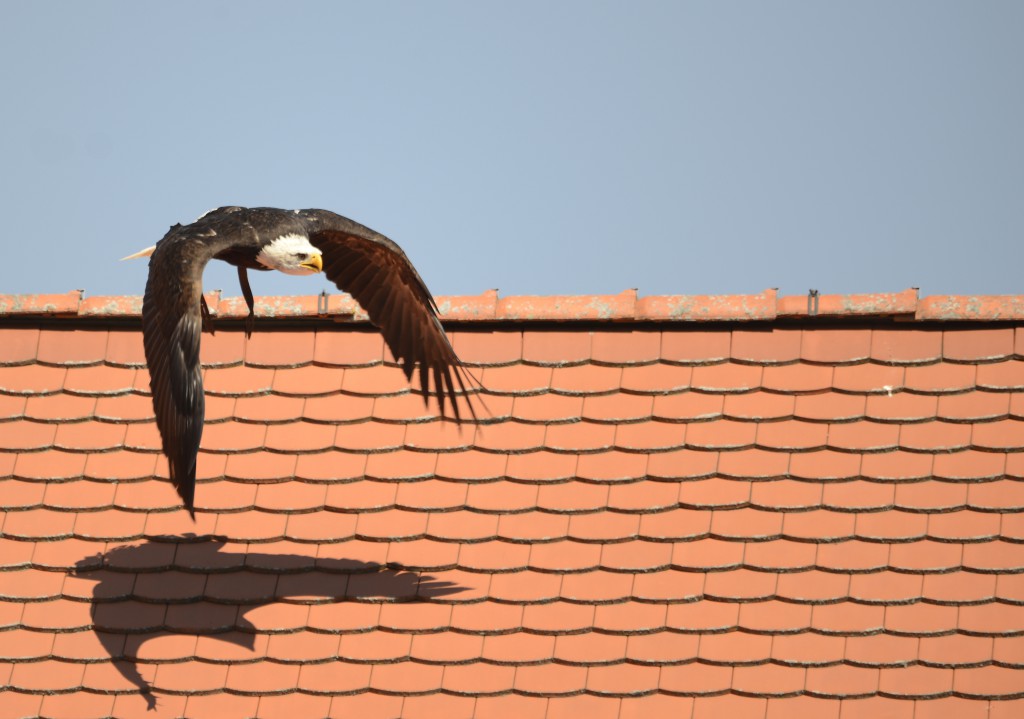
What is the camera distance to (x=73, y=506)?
504 centimetres

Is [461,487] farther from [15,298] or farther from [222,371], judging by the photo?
[15,298]

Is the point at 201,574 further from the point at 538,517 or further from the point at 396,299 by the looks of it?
the point at 396,299

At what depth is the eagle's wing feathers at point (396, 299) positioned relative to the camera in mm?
5363

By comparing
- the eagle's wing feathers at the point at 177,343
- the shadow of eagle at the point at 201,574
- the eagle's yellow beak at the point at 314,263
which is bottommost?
the shadow of eagle at the point at 201,574

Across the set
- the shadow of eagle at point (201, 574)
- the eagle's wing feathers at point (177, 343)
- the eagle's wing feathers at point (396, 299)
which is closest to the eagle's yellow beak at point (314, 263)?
the eagle's wing feathers at point (396, 299)

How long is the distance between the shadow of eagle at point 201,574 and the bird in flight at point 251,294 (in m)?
0.22

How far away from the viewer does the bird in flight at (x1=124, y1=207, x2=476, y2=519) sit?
4.70m

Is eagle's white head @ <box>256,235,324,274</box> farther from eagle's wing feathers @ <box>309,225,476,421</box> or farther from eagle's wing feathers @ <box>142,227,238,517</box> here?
eagle's wing feathers @ <box>142,227,238,517</box>

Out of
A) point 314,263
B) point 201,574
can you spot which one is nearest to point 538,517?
point 201,574

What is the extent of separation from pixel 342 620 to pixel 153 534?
834mm

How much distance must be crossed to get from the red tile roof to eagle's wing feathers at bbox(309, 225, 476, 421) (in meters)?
0.09

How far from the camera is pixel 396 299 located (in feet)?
18.7

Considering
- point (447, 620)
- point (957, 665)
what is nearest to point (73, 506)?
point (447, 620)

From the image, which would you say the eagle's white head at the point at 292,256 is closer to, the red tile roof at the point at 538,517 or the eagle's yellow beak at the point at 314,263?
the eagle's yellow beak at the point at 314,263
